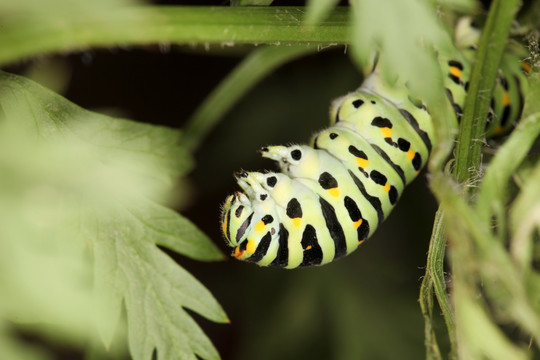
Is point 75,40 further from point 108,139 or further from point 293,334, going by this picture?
point 293,334

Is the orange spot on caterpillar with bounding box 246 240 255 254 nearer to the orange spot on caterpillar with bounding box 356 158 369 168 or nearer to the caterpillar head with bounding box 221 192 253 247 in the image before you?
the caterpillar head with bounding box 221 192 253 247

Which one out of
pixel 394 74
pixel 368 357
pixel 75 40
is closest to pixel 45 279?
pixel 75 40

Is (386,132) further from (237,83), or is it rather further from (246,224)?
(237,83)

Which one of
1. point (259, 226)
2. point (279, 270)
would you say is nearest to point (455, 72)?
point (259, 226)

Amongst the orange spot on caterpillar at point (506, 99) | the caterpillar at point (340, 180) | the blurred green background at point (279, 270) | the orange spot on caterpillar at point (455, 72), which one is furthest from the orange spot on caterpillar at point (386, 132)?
the blurred green background at point (279, 270)

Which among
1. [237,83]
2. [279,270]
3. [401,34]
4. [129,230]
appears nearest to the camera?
[401,34]
